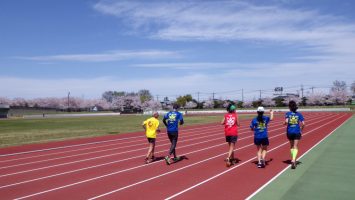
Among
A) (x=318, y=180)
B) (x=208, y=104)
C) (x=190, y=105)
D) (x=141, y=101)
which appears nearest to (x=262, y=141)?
(x=318, y=180)

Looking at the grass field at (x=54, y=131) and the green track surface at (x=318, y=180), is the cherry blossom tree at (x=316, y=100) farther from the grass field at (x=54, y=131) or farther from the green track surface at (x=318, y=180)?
the green track surface at (x=318, y=180)

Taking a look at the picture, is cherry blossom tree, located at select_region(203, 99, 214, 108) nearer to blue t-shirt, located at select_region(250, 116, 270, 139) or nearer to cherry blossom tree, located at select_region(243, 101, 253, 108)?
cherry blossom tree, located at select_region(243, 101, 253, 108)

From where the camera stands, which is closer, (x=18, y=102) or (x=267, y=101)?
(x=267, y=101)

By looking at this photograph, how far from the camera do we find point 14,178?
10.5 meters

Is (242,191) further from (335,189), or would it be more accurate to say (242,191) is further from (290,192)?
(335,189)

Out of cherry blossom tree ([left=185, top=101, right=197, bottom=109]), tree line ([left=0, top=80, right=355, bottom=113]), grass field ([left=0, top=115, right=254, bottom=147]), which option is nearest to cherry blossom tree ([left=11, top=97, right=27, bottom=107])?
tree line ([left=0, top=80, right=355, bottom=113])

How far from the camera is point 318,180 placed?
911cm

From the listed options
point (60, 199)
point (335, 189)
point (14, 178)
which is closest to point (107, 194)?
point (60, 199)

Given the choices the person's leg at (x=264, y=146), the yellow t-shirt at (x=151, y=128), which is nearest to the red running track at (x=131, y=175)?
the person's leg at (x=264, y=146)

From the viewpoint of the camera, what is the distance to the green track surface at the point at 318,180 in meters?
7.80

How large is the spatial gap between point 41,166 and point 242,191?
7058 millimetres

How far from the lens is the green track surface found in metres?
7.80

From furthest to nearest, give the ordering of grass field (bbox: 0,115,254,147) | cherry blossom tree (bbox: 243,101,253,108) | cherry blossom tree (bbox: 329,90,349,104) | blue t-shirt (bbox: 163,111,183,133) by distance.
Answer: cherry blossom tree (bbox: 243,101,253,108) < cherry blossom tree (bbox: 329,90,349,104) < grass field (bbox: 0,115,254,147) < blue t-shirt (bbox: 163,111,183,133)

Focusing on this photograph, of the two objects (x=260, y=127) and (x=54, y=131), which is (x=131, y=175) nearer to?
(x=260, y=127)
